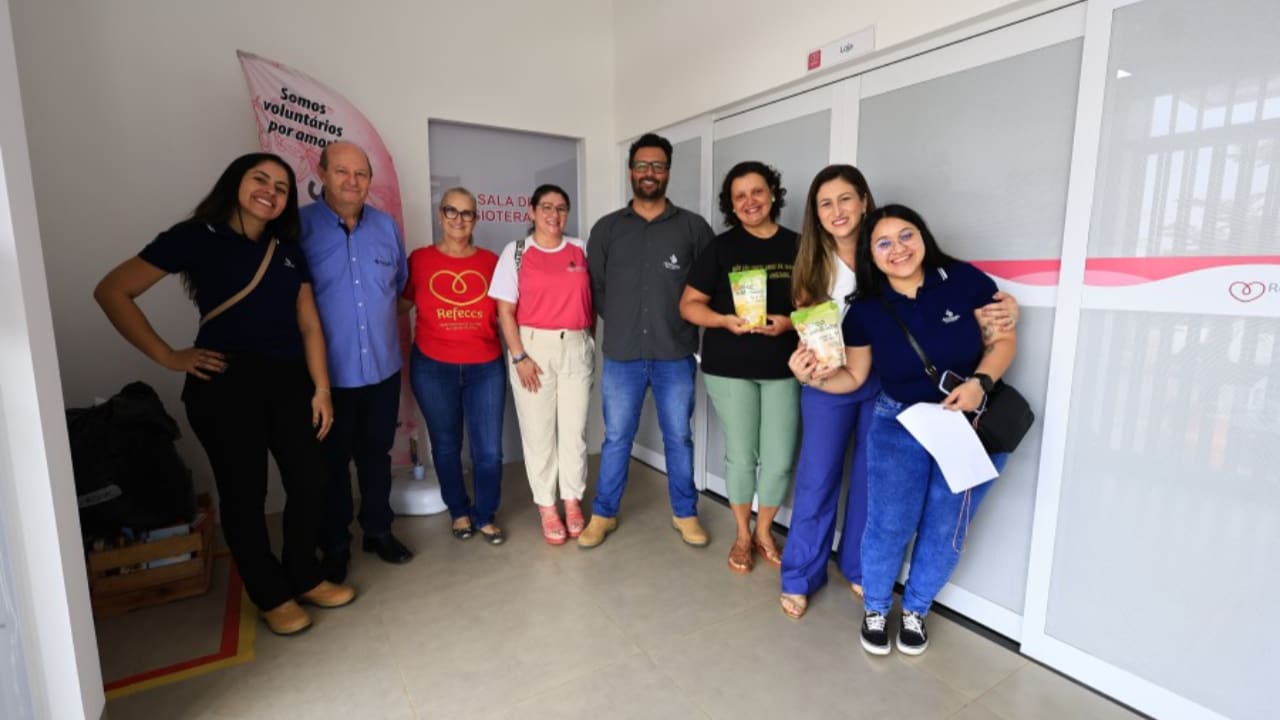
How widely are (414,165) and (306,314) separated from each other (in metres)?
1.63

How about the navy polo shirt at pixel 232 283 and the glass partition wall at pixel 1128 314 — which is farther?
the navy polo shirt at pixel 232 283

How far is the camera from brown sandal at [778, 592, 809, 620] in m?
2.38

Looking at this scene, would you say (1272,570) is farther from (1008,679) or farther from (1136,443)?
(1008,679)

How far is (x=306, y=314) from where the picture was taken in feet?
7.62

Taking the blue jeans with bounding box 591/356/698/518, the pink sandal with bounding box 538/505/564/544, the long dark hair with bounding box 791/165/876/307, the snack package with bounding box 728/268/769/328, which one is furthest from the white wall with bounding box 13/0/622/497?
the long dark hair with bounding box 791/165/876/307

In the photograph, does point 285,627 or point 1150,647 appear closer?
point 1150,647

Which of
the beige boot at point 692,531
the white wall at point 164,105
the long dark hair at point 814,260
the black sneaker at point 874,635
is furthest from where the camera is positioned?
the beige boot at point 692,531

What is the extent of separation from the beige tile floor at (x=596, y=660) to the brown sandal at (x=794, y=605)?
31 millimetres

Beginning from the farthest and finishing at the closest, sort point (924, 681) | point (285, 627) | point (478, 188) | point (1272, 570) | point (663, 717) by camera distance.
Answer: point (478, 188), point (285, 627), point (924, 681), point (663, 717), point (1272, 570)

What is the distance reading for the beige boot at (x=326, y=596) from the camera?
2441mm

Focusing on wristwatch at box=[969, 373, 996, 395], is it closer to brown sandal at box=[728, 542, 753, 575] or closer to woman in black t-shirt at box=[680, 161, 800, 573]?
woman in black t-shirt at box=[680, 161, 800, 573]

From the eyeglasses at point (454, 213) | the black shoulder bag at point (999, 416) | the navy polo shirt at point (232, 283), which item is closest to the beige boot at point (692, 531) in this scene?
the black shoulder bag at point (999, 416)

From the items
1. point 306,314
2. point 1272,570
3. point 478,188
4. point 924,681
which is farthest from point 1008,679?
point 478,188

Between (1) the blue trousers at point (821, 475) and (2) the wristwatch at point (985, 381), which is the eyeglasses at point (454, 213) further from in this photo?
(2) the wristwatch at point (985, 381)
